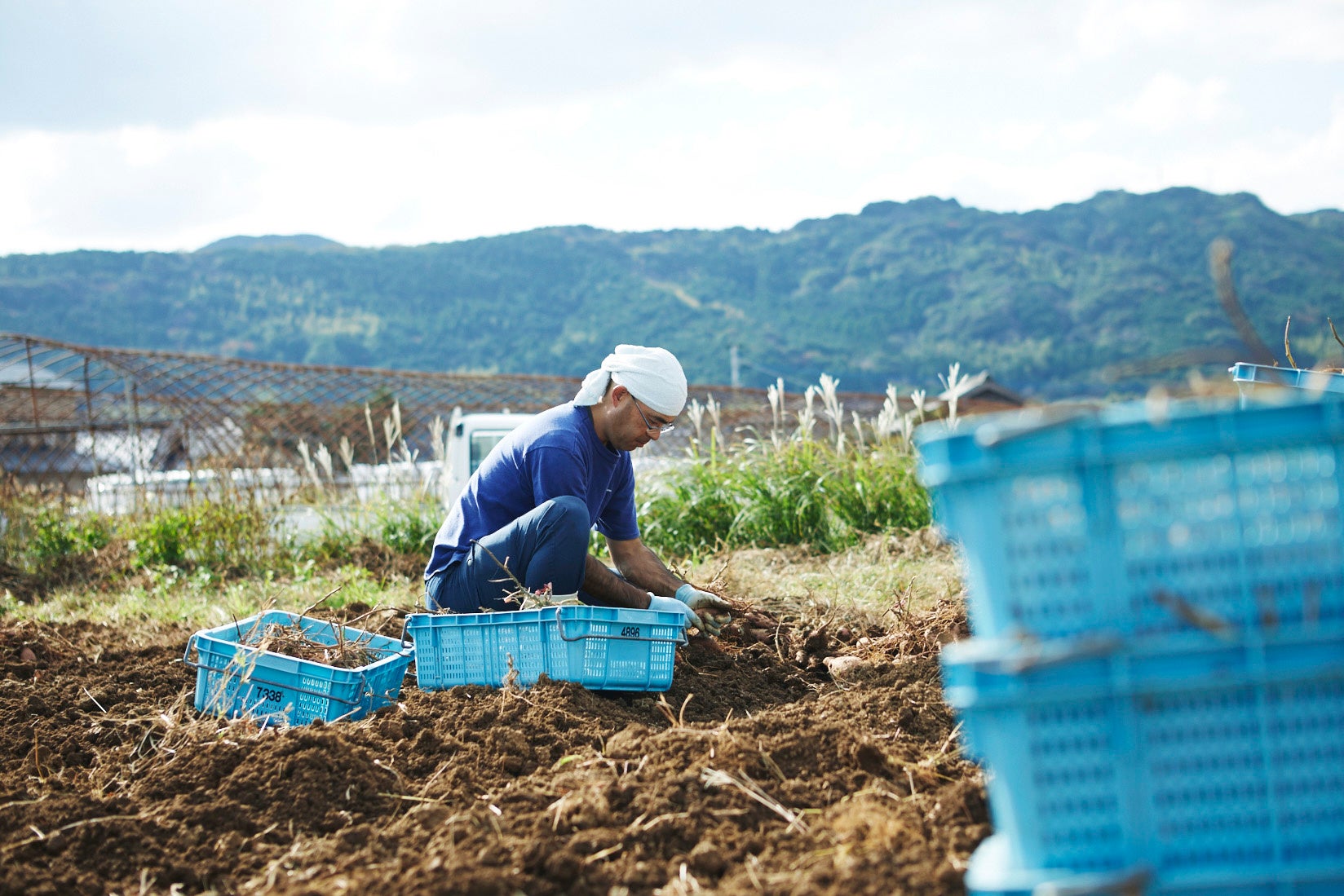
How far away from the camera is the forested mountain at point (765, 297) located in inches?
2756

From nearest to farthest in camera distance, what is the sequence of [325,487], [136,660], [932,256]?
[136,660] → [325,487] → [932,256]

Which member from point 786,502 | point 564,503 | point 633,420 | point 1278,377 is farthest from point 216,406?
point 1278,377

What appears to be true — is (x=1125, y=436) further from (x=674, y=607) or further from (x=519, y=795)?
(x=674, y=607)

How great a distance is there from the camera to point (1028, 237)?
94.4m

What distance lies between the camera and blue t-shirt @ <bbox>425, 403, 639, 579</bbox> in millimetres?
4262

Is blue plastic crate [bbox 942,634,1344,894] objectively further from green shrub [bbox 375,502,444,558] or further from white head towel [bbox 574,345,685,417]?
green shrub [bbox 375,502,444,558]

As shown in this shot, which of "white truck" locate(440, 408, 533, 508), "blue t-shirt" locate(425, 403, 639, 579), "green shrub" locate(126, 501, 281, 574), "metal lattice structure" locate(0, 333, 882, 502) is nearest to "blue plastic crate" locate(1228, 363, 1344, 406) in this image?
"blue t-shirt" locate(425, 403, 639, 579)

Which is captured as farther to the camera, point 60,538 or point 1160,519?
point 60,538

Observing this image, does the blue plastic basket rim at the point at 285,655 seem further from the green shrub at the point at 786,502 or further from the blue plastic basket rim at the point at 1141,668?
the green shrub at the point at 786,502

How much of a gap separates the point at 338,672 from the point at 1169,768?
2860 millimetres

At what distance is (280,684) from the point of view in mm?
3729

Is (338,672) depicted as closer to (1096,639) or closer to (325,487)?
(1096,639)

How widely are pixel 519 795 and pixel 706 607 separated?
80.4 inches

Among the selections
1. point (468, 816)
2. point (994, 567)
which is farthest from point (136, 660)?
point (994, 567)
